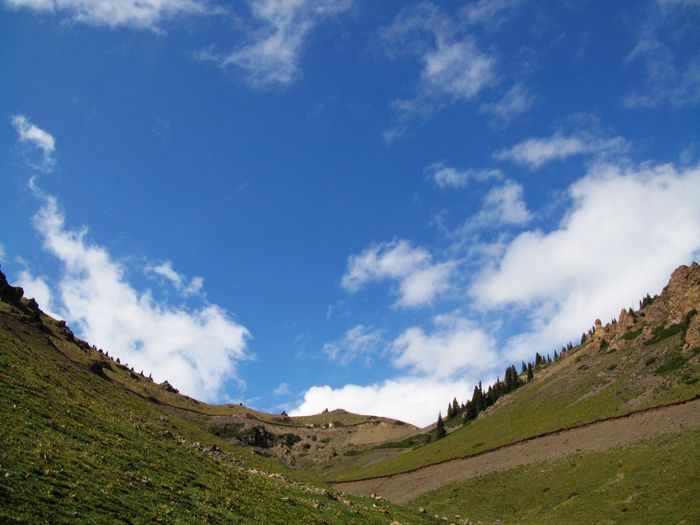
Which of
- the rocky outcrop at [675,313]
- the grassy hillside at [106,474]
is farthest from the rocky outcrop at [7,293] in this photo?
the rocky outcrop at [675,313]

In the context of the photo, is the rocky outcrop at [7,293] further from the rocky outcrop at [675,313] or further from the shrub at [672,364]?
the rocky outcrop at [675,313]

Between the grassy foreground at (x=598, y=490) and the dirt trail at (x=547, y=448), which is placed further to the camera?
the dirt trail at (x=547, y=448)

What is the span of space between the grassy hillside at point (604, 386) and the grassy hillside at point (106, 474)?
66.2 m

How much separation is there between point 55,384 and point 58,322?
126318mm

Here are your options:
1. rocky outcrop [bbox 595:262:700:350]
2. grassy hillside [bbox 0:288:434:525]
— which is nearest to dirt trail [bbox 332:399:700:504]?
rocky outcrop [bbox 595:262:700:350]

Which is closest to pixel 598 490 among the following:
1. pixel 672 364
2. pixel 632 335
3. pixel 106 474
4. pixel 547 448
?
pixel 547 448

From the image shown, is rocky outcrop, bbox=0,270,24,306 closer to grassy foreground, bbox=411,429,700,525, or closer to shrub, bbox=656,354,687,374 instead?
grassy foreground, bbox=411,429,700,525

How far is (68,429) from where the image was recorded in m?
35.3

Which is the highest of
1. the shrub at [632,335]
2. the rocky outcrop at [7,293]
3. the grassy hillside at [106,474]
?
the rocky outcrop at [7,293]

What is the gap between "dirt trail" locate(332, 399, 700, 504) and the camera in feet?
252

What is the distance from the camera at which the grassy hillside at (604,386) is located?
99.7 m

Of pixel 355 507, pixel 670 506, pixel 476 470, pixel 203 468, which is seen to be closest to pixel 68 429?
pixel 203 468

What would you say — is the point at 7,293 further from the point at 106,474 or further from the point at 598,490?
the point at 598,490

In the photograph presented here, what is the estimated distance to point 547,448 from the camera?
92.2 meters
